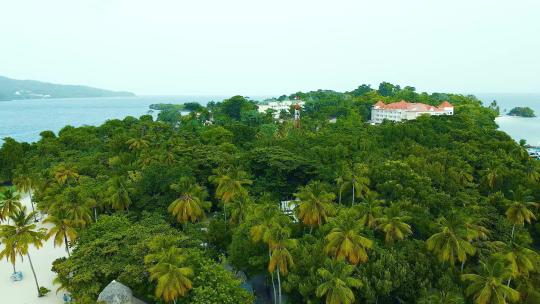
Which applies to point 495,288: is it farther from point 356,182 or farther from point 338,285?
point 356,182

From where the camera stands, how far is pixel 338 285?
2373cm

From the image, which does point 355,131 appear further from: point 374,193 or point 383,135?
point 374,193

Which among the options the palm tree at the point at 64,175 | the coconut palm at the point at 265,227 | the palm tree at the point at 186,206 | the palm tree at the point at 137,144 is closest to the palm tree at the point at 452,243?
the coconut palm at the point at 265,227

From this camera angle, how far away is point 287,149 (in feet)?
200

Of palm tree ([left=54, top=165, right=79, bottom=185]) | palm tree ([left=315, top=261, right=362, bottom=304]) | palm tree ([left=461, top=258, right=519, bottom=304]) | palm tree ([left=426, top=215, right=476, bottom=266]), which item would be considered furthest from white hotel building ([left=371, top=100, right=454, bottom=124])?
palm tree ([left=315, top=261, right=362, bottom=304])

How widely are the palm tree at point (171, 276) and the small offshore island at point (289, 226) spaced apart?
94mm

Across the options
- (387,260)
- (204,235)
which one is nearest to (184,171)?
(204,235)

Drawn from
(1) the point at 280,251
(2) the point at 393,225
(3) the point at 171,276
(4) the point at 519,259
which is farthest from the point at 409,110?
(3) the point at 171,276

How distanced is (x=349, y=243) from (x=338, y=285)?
4.28 meters

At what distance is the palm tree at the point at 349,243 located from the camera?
2739 cm

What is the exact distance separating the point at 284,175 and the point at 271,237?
25575 mm

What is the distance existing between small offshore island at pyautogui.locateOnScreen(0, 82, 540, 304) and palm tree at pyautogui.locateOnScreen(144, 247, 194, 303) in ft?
0.31

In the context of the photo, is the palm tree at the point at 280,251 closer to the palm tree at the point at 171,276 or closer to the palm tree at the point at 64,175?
the palm tree at the point at 171,276

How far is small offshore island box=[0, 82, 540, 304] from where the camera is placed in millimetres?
27219
